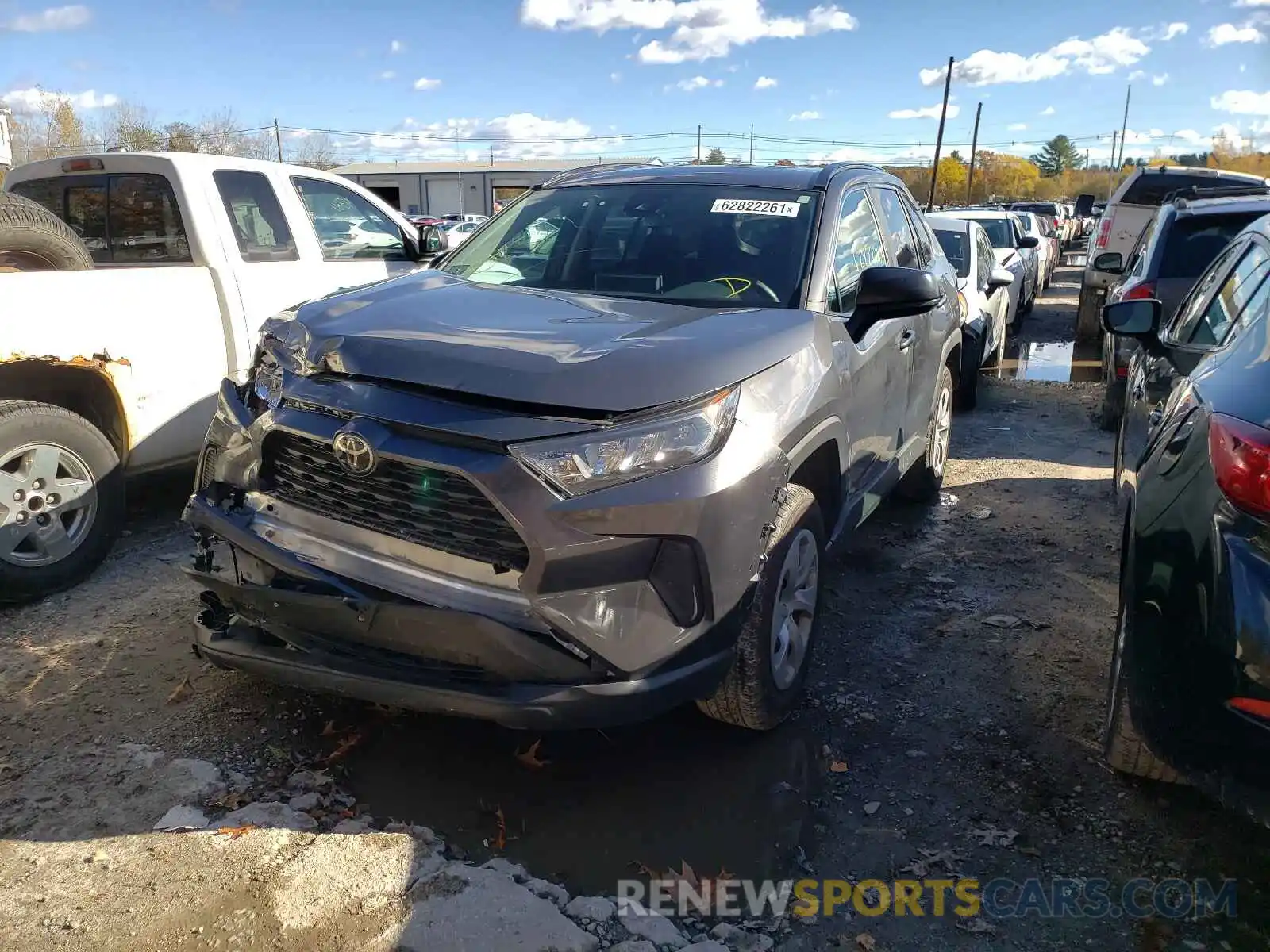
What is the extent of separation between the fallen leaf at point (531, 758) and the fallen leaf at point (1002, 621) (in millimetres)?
2264

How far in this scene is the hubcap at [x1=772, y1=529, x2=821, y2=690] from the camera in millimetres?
3193

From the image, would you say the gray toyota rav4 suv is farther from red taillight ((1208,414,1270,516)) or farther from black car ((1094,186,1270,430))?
black car ((1094,186,1270,430))

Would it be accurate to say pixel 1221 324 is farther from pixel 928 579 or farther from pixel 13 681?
pixel 13 681

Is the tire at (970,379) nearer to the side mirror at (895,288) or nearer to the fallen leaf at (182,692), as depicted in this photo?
the side mirror at (895,288)

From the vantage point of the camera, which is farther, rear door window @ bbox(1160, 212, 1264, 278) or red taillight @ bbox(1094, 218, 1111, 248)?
red taillight @ bbox(1094, 218, 1111, 248)

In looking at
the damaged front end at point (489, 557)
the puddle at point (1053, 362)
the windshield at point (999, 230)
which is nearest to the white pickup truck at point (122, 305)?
the damaged front end at point (489, 557)

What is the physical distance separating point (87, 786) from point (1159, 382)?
4.07 meters

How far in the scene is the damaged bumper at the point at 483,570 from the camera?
249cm

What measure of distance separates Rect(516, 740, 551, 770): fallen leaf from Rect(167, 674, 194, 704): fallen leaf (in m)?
1.33

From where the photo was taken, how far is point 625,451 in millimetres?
2545

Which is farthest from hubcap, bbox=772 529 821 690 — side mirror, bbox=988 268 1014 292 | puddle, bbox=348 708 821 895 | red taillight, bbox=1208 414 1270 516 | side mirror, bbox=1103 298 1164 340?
side mirror, bbox=988 268 1014 292

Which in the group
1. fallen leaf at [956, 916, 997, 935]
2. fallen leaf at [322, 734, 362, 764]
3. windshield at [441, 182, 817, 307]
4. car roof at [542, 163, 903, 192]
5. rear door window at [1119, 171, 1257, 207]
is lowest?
fallen leaf at [956, 916, 997, 935]

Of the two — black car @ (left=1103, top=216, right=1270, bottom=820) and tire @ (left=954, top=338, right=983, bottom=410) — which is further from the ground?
black car @ (left=1103, top=216, right=1270, bottom=820)

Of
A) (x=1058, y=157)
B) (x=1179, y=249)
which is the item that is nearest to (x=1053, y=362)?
(x=1179, y=249)
